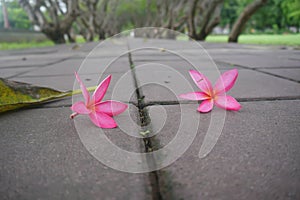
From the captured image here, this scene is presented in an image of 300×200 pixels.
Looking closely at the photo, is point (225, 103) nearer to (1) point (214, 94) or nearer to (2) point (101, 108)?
(1) point (214, 94)

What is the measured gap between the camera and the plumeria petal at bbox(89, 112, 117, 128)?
0.82 meters

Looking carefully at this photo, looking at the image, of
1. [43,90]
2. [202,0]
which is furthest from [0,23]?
[43,90]

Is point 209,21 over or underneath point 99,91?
over

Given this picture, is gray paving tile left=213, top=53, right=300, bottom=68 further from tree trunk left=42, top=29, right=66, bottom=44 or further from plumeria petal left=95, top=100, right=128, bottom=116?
tree trunk left=42, top=29, right=66, bottom=44

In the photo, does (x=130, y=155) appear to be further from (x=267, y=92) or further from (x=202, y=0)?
(x=202, y=0)

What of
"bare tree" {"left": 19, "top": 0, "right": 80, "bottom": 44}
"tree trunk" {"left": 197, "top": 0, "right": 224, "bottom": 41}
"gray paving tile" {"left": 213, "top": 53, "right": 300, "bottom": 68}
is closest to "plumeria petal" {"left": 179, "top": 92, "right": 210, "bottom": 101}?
"gray paving tile" {"left": 213, "top": 53, "right": 300, "bottom": 68}

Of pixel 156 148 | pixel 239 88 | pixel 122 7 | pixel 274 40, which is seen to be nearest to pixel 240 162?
pixel 156 148

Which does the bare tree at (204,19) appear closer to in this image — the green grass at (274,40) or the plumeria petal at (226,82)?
the green grass at (274,40)

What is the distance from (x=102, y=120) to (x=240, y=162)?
428 millimetres

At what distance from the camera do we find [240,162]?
0.61 meters

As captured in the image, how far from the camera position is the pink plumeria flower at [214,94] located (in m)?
0.94

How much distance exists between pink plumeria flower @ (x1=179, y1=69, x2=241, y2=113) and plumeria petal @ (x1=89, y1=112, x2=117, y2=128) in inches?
10.8


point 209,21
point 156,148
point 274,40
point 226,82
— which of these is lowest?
point 274,40

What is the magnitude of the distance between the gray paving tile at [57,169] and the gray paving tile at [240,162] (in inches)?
3.3
